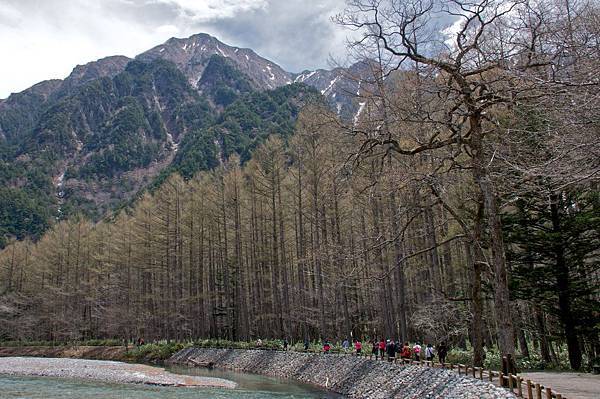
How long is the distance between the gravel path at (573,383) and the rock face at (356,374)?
1479 millimetres

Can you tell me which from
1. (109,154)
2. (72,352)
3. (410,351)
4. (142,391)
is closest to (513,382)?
(410,351)

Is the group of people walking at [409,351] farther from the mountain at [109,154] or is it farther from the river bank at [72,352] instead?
the mountain at [109,154]

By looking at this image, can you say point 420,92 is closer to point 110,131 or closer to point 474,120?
point 474,120

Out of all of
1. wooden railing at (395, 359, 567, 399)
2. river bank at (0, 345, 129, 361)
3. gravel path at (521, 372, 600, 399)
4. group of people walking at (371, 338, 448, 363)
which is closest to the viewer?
wooden railing at (395, 359, 567, 399)

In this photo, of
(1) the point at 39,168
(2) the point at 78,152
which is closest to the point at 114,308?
(1) the point at 39,168

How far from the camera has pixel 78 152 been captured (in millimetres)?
186125

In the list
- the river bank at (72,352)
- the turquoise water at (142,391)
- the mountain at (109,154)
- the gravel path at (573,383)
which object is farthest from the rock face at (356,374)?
the mountain at (109,154)

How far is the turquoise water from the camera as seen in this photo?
18234 mm

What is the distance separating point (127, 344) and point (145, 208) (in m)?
12.7

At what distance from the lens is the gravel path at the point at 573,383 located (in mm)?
9891

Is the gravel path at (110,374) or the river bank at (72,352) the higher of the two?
the river bank at (72,352)

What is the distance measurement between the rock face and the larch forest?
1407mm

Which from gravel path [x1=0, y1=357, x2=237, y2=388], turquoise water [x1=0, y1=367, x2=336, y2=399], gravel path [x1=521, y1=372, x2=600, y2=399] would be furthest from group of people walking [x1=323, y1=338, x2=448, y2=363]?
gravel path [x1=0, y1=357, x2=237, y2=388]

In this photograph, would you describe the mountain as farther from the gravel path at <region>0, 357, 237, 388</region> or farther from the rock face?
the gravel path at <region>0, 357, 237, 388</region>
